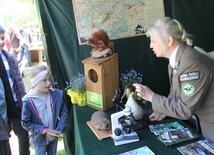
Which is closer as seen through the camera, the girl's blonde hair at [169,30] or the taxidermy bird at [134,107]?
the girl's blonde hair at [169,30]

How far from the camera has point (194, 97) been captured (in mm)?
1123

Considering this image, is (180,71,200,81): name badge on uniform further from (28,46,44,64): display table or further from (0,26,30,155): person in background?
(28,46,44,64): display table

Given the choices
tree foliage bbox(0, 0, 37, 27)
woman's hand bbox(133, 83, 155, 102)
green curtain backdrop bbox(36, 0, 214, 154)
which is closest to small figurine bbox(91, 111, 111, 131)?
woman's hand bbox(133, 83, 155, 102)

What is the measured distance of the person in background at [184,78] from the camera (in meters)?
1.11

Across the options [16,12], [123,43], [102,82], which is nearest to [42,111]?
[102,82]

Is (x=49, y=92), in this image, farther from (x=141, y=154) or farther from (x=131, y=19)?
(x=131, y=19)

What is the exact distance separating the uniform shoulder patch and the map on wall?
1302mm

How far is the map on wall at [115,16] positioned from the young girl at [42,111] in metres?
0.75

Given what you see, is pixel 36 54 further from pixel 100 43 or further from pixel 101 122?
pixel 101 122

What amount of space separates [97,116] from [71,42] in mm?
1043

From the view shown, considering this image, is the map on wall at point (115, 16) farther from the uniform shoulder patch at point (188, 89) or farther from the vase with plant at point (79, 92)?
the uniform shoulder patch at point (188, 89)

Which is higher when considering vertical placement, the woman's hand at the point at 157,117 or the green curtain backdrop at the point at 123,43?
the green curtain backdrop at the point at 123,43

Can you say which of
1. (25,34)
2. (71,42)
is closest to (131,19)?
(71,42)

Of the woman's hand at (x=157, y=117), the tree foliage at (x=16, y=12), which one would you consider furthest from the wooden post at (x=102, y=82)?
the tree foliage at (x=16, y=12)
